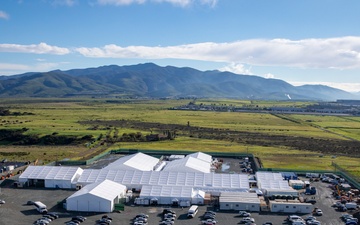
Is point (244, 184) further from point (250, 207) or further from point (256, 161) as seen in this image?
point (256, 161)

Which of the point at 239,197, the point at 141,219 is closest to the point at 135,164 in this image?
the point at 239,197

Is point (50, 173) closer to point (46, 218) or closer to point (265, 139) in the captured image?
point (46, 218)

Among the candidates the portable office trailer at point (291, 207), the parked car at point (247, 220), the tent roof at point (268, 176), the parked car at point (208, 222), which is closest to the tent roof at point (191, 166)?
the tent roof at point (268, 176)

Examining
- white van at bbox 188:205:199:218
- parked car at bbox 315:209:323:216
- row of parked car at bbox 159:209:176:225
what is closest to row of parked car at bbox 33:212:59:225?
row of parked car at bbox 159:209:176:225

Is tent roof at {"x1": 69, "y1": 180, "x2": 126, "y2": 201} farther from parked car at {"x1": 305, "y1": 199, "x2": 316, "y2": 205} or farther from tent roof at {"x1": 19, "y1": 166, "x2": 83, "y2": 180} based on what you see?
parked car at {"x1": 305, "y1": 199, "x2": 316, "y2": 205}

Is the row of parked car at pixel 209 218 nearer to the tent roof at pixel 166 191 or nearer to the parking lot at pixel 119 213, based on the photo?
the parking lot at pixel 119 213

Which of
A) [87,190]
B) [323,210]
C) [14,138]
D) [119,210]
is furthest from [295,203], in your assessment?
[14,138]
